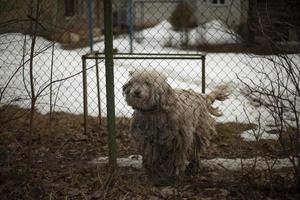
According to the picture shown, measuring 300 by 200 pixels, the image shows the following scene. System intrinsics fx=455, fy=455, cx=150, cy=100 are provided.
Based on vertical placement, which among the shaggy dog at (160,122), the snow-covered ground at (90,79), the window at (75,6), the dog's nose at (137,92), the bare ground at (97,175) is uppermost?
the window at (75,6)

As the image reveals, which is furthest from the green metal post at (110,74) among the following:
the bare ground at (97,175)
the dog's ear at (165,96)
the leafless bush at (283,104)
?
the leafless bush at (283,104)

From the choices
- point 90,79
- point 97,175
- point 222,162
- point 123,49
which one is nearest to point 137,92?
point 97,175

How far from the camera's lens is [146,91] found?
4309mm

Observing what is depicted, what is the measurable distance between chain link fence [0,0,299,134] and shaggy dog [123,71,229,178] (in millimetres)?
569

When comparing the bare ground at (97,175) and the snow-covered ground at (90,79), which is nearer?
the bare ground at (97,175)

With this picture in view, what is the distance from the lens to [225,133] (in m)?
6.35

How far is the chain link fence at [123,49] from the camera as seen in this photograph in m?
4.66

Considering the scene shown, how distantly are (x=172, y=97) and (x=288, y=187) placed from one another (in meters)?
1.39

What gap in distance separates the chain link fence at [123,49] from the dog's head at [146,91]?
1.78 feet

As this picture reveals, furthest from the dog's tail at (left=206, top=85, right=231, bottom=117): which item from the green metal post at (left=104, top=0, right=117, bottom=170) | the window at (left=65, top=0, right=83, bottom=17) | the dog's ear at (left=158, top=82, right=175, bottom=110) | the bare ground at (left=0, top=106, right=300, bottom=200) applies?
the window at (left=65, top=0, right=83, bottom=17)

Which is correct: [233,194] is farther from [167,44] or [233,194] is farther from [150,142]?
[167,44]

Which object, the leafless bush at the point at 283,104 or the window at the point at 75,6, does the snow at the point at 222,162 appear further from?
the window at the point at 75,6

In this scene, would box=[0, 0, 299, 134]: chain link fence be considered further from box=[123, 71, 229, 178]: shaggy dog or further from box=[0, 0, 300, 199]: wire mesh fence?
box=[123, 71, 229, 178]: shaggy dog

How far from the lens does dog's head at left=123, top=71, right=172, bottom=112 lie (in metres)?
4.30
